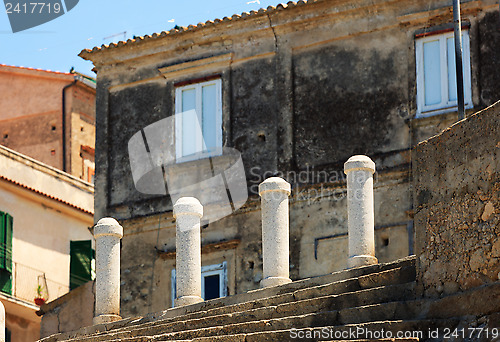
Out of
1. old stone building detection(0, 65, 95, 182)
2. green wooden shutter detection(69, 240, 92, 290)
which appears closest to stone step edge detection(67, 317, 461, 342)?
green wooden shutter detection(69, 240, 92, 290)

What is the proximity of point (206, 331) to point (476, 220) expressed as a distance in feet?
11.2

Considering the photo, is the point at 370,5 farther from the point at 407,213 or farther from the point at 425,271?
the point at 425,271

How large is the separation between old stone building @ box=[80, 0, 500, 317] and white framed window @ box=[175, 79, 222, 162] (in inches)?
2.2

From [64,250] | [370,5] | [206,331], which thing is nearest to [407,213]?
[370,5]

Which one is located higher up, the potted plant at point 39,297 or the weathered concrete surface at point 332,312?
the potted plant at point 39,297

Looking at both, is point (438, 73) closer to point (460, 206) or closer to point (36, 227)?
point (460, 206)

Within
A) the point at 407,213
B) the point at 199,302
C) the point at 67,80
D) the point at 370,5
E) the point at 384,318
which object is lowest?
the point at 384,318

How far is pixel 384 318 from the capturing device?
13102mm

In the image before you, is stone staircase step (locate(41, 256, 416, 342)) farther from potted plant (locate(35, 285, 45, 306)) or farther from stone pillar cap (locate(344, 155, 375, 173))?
potted plant (locate(35, 285, 45, 306))

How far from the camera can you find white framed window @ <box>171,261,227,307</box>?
22.8 m

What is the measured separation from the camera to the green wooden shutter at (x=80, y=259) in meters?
30.4

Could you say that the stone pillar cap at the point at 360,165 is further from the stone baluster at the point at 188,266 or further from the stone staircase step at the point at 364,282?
the stone baluster at the point at 188,266

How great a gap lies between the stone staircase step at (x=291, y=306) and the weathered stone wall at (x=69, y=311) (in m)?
9.29

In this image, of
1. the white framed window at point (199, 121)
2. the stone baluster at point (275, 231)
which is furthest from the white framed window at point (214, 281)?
the stone baluster at point (275, 231)
